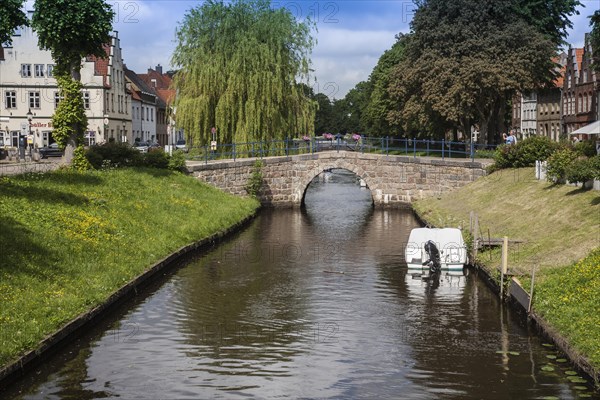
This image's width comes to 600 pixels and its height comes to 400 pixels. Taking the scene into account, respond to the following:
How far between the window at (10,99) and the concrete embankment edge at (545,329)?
64.2 m

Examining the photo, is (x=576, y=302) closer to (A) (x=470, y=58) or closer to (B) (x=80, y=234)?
(B) (x=80, y=234)

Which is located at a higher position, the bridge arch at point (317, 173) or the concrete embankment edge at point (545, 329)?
the bridge arch at point (317, 173)

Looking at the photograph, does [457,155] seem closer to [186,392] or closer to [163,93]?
[186,392]

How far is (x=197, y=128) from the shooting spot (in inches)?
2231

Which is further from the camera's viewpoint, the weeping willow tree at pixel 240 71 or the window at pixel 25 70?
the window at pixel 25 70

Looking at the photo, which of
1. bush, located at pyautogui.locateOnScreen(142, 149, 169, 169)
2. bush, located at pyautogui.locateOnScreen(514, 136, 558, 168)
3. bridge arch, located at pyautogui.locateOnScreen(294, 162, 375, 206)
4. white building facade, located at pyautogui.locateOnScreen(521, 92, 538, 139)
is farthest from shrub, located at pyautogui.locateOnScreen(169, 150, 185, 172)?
white building facade, located at pyautogui.locateOnScreen(521, 92, 538, 139)

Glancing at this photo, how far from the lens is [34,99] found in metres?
82.8

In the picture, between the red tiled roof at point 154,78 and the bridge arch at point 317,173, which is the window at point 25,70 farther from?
the red tiled roof at point 154,78

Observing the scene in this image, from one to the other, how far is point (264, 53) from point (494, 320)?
3743cm

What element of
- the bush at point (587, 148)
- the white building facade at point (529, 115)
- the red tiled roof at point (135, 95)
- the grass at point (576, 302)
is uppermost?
the red tiled roof at point (135, 95)

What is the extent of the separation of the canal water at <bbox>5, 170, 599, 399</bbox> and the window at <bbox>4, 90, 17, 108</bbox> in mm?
55968

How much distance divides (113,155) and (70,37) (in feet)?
34.5

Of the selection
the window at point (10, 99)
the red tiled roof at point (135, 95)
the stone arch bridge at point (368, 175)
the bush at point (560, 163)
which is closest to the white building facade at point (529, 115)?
the red tiled roof at point (135, 95)

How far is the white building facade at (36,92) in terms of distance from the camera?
81438 millimetres
